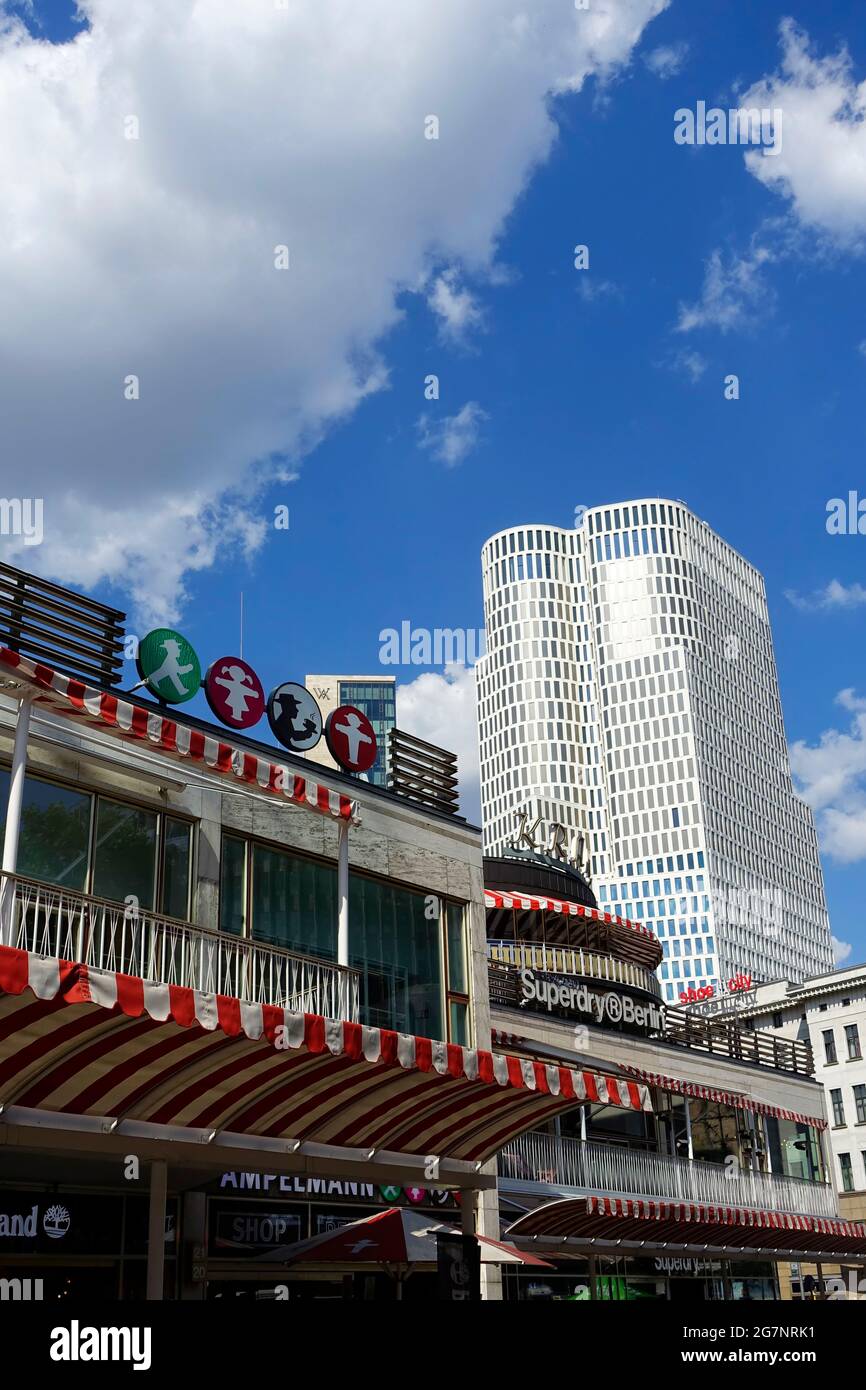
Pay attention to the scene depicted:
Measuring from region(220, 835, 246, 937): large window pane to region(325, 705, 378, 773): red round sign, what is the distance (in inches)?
113

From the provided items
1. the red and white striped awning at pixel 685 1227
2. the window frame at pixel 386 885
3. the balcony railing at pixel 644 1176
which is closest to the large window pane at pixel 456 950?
the window frame at pixel 386 885

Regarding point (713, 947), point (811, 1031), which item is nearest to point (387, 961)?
point (811, 1031)

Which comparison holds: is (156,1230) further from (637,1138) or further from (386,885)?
(637,1138)

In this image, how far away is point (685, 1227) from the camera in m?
23.5

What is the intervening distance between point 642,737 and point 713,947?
25036mm

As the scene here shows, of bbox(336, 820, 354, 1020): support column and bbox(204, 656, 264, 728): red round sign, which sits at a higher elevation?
bbox(204, 656, 264, 728): red round sign

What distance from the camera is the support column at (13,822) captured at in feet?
35.3

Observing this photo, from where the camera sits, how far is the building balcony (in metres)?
26.6

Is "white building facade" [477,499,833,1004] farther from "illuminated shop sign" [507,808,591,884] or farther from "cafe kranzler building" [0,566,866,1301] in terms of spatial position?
"cafe kranzler building" [0,566,866,1301]

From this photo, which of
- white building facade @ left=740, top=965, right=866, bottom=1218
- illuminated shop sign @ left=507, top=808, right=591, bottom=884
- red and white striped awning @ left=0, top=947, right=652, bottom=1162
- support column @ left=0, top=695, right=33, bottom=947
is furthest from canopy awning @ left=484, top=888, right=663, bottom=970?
white building facade @ left=740, top=965, right=866, bottom=1218

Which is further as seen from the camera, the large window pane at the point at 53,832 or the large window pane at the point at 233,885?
the large window pane at the point at 233,885

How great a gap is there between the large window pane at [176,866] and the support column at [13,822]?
3.84 meters

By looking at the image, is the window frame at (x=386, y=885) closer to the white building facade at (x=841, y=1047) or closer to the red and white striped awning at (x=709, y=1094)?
the red and white striped awning at (x=709, y=1094)
